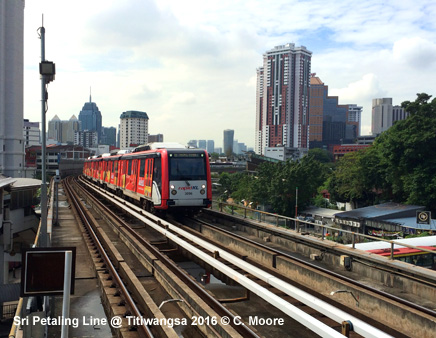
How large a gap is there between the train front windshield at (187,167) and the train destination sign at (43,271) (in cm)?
1198

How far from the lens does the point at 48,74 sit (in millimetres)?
10672

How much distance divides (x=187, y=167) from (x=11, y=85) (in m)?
60.2

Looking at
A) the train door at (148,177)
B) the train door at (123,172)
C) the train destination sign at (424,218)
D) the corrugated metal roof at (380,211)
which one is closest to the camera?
the train door at (148,177)

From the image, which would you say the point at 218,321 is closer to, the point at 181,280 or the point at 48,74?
the point at 181,280

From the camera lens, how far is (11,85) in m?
66.8

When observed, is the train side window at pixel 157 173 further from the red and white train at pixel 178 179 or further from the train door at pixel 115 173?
the train door at pixel 115 173

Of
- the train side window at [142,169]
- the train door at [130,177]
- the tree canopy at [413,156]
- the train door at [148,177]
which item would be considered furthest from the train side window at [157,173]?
the tree canopy at [413,156]

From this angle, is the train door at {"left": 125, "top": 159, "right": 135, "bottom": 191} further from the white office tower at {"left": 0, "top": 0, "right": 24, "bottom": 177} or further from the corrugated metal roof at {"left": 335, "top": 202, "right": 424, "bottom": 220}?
the white office tower at {"left": 0, "top": 0, "right": 24, "bottom": 177}

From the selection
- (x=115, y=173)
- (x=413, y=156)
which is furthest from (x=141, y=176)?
(x=413, y=156)

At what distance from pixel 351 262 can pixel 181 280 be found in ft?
13.8

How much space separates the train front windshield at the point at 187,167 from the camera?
55.3 feet

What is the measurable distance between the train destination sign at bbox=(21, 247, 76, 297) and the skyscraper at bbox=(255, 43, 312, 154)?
177m

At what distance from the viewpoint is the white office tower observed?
213 ft

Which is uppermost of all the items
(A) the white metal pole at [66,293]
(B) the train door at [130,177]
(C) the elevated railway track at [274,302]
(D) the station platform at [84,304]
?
(B) the train door at [130,177]
